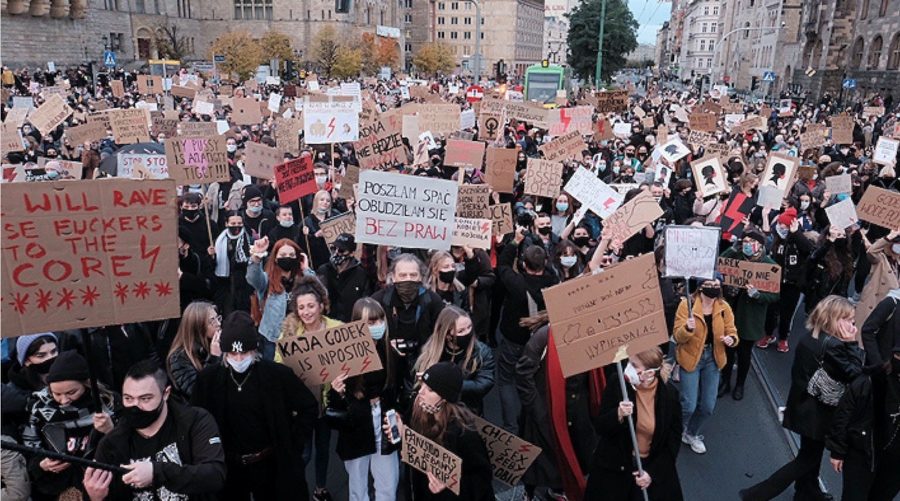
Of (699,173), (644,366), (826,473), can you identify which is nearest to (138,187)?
(644,366)

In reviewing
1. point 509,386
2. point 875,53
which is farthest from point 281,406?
point 875,53

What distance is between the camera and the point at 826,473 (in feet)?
18.3

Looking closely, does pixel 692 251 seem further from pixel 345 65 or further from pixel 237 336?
pixel 345 65

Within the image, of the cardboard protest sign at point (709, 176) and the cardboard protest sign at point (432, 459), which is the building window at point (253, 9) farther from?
the cardboard protest sign at point (432, 459)

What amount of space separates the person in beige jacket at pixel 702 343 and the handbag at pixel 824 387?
0.99 metres

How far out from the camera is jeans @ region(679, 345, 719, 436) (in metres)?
5.59

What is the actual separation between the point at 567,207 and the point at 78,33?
195 feet

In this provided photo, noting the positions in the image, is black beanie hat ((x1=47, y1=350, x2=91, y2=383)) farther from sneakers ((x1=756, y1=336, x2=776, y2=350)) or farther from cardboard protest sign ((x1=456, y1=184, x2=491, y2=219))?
sneakers ((x1=756, y1=336, x2=776, y2=350))

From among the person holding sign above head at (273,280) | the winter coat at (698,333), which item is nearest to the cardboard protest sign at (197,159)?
the person holding sign above head at (273,280)

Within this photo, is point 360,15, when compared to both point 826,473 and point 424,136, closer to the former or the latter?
point 424,136

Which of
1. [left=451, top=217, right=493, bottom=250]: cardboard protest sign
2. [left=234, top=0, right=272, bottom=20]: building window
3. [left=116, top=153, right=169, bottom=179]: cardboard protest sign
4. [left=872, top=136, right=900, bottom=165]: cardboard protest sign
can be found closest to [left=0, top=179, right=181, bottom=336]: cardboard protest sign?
[left=451, top=217, right=493, bottom=250]: cardboard protest sign

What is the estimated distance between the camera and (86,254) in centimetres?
338

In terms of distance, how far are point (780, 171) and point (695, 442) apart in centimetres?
467

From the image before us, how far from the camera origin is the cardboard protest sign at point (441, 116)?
12898mm
